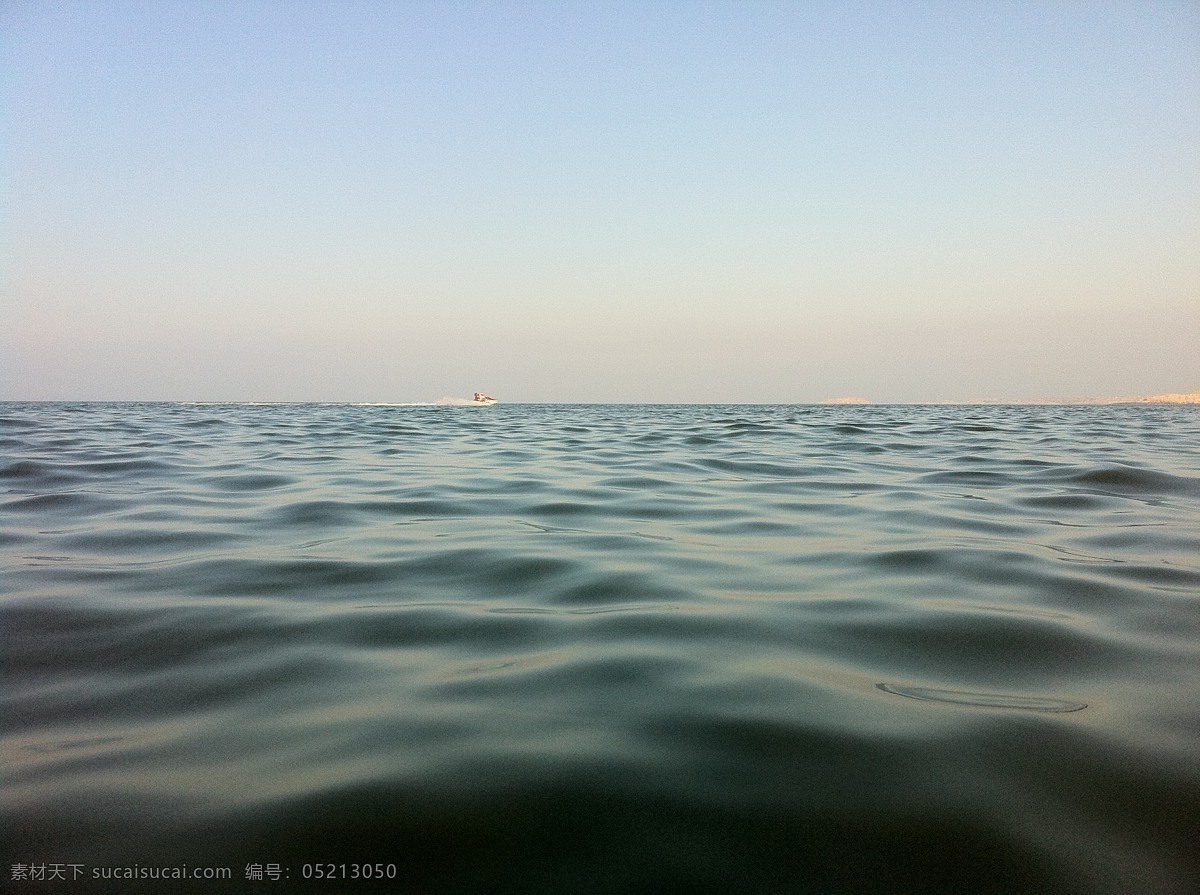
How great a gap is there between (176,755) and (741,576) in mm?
2720

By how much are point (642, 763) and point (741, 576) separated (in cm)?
216

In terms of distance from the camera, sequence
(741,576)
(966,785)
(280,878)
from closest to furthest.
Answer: (280,878) < (966,785) < (741,576)

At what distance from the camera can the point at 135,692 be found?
7.73 ft

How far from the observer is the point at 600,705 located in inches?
86.5

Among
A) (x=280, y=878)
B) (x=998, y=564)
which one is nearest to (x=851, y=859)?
(x=280, y=878)

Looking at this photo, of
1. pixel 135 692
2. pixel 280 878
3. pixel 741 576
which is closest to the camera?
pixel 280 878

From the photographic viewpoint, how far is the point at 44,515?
5684 millimetres

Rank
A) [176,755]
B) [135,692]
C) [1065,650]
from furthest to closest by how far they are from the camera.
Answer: [1065,650] → [135,692] → [176,755]

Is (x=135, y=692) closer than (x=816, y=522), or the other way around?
(x=135, y=692)

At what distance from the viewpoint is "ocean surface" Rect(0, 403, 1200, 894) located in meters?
1.50

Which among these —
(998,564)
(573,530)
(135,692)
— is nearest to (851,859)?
(135,692)

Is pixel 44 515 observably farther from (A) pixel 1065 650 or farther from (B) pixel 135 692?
(A) pixel 1065 650

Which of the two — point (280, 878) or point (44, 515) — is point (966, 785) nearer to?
point (280, 878)

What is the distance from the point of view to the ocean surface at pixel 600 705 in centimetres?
150
